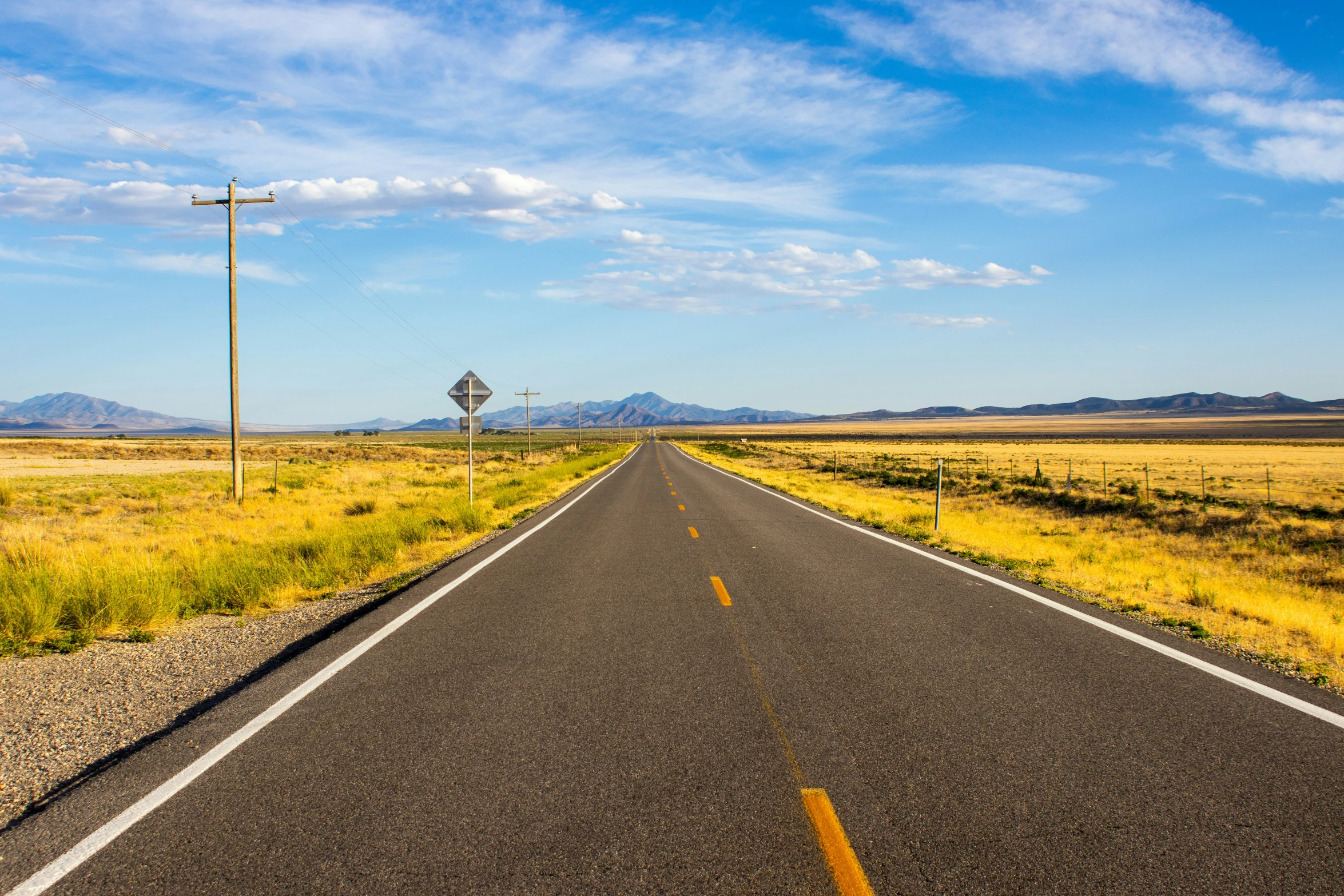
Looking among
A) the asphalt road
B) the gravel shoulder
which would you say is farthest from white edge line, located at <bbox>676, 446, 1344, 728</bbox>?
the gravel shoulder

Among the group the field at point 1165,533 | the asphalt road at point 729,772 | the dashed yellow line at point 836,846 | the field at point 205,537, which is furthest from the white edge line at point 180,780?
the field at point 1165,533

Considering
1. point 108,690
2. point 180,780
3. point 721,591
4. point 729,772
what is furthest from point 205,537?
point 729,772

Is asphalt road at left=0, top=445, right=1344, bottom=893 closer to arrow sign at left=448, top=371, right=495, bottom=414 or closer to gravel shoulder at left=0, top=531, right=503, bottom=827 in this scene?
gravel shoulder at left=0, top=531, right=503, bottom=827

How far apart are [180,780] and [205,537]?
505 inches

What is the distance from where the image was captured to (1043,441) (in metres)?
115

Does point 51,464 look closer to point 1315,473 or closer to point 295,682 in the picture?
point 295,682

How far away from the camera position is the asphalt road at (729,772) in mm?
3195

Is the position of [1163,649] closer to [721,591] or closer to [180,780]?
[721,591]

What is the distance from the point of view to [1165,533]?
810 inches

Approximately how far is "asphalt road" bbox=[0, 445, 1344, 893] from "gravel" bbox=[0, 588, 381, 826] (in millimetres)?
411

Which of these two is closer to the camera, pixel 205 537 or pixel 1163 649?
pixel 1163 649

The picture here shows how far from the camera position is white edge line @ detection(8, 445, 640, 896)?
320cm

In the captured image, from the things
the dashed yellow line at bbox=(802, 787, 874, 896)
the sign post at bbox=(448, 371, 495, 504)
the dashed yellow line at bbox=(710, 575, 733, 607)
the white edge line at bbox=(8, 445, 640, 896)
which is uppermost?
the sign post at bbox=(448, 371, 495, 504)

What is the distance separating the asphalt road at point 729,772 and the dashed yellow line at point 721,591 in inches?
40.1
